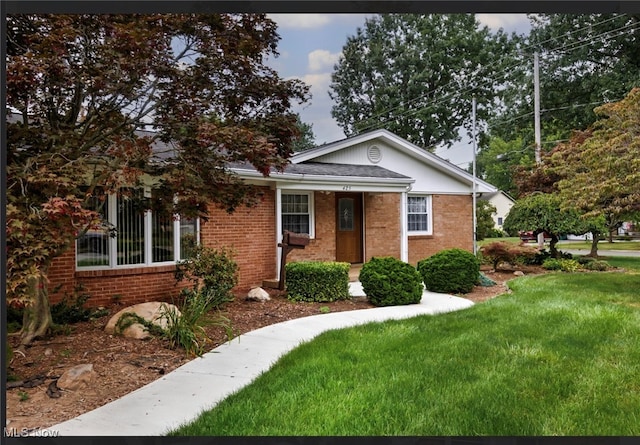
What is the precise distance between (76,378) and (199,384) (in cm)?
114

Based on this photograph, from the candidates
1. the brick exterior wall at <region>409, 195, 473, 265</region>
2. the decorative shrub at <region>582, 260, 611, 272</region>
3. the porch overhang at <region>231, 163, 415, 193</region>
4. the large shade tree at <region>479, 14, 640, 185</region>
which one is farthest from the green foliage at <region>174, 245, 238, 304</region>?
the large shade tree at <region>479, 14, 640, 185</region>

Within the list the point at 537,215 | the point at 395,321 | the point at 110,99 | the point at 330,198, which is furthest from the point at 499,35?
the point at 110,99

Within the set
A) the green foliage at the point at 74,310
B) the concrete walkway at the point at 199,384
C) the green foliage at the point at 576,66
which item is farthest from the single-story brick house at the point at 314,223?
the green foliage at the point at 576,66

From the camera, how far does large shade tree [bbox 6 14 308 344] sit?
4.02 meters

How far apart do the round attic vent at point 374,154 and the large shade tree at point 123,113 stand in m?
8.93

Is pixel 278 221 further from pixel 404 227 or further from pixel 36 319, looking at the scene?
pixel 36 319

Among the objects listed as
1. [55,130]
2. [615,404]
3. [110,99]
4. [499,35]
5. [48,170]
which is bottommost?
[615,404]

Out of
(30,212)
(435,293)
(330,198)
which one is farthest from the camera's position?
(330,198)

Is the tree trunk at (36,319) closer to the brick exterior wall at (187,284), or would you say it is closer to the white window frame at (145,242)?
the brick exterior wall at (187,284)

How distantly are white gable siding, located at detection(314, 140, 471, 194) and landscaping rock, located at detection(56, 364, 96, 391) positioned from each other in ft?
33.4

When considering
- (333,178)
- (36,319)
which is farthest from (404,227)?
(36,319)

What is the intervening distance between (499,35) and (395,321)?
2267 cm

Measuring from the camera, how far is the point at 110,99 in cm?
521

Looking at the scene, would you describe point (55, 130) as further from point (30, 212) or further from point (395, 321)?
point (395, 321)
